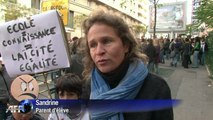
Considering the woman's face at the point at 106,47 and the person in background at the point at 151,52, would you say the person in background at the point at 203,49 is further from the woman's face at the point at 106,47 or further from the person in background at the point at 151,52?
the woman's face at the point at 106,47

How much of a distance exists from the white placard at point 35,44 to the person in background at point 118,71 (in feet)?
3.07

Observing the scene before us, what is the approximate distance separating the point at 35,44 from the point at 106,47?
1.24 metres

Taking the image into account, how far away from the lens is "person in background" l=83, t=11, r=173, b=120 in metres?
1.70

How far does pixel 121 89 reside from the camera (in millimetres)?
1698

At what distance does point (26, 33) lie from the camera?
2.85m

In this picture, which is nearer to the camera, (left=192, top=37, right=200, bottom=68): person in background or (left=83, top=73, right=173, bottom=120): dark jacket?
(left=83, top=73, right=173, bottom=120): dark jacket

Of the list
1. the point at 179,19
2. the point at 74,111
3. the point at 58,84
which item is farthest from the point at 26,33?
the point at 179,19

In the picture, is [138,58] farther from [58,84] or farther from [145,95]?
[58,84]

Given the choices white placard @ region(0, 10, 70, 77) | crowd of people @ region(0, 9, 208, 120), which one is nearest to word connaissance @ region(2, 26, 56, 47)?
white placard @ region(0, 10, 70, 77)

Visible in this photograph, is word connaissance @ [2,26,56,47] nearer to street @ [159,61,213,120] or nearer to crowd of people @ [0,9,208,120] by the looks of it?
crowd of people @ [0,9,208,120]

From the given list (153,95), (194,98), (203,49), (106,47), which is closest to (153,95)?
(153,95)

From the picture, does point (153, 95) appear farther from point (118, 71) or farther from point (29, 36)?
point (29, 36)

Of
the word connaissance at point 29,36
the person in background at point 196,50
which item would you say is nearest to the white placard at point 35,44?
the word connaissance at point 29,36

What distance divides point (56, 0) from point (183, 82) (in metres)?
6.37
